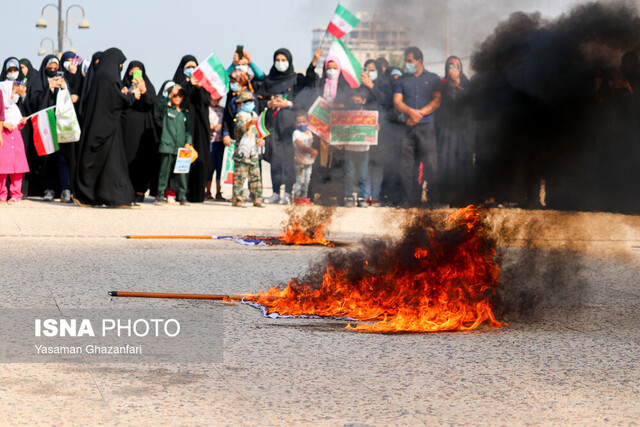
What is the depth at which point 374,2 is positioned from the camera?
5996 millimetres

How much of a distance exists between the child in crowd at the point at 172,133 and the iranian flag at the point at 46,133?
1.61m

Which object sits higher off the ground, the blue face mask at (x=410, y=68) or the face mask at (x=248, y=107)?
the face mask at (x=248, y=107)

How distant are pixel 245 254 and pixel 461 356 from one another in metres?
4.57

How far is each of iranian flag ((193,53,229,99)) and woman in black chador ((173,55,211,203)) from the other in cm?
33

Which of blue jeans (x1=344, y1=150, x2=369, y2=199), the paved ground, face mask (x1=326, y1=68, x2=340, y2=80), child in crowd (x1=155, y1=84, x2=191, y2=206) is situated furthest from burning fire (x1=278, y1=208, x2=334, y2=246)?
child in crowd (x1=155, y1=84, x2=191, y2=206)

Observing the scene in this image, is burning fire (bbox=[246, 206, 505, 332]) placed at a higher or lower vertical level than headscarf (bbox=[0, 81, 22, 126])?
lower

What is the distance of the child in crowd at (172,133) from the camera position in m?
15.4

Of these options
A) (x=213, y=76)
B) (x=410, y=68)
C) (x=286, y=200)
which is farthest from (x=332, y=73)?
(x=286, y=200)

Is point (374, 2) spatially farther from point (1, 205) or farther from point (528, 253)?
point (1, 205)

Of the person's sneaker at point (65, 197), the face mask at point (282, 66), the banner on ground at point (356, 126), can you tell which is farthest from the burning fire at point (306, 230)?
the person's sneaker at point (65, 197)

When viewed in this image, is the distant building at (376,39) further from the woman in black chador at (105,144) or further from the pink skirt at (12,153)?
the pink skirt at (12,153)

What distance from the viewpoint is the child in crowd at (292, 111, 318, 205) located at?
32.3 feet

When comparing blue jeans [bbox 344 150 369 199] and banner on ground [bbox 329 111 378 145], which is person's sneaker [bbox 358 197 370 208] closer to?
blue jeans [bbox 344 150 369 199]

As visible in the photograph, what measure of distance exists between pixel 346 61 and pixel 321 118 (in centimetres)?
135
